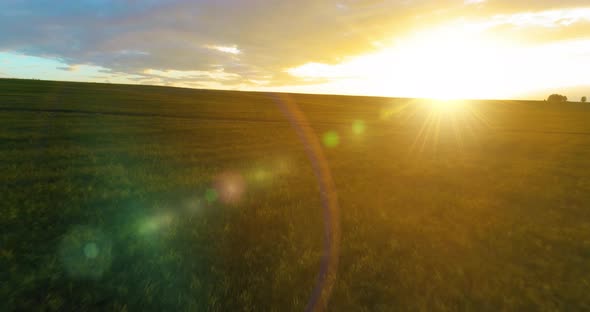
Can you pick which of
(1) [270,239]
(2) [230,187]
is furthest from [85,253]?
(2) [230,187]

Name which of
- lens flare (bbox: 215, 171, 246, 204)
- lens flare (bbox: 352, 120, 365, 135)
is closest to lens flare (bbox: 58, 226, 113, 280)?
lens flare (bbox: 215, 171, 246, 204)

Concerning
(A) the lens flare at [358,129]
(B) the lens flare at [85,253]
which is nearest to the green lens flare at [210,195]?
(B) the lens flare at [85,253]

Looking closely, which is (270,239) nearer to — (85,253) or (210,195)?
(210,195)

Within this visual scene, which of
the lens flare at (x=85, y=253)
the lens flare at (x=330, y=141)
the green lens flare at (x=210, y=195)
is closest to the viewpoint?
the lens flare at (x=85, y=253)

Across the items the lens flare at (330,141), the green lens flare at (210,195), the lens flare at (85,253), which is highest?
the lens flare at (85,253)

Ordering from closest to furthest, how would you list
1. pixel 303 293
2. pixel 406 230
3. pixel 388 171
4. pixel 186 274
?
pixel 303 293
pixel 186 274
pixel 406 230
pixel 388 171

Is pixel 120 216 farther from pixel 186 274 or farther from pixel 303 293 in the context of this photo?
pixel 303 293

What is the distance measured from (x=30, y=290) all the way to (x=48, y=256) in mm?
799

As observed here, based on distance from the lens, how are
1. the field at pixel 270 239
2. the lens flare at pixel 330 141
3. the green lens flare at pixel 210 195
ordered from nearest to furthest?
the field at pixel 270 239 < the green lens flare at pixel 210 195 < the lens flare at pixel 330 141

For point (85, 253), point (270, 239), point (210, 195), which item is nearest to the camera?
point (85, 253)

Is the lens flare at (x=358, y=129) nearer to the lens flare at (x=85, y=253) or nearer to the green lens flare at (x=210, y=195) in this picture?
the green lens flare at (x=210, y=195)

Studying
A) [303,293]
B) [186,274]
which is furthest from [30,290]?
[303,293]

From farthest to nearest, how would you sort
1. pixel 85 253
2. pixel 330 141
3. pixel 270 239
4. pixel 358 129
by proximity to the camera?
1. pixel 358 129
2. pixel 330 141
3. pixel 270 239
4. pixel 85 253

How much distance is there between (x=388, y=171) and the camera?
36.7 feet
